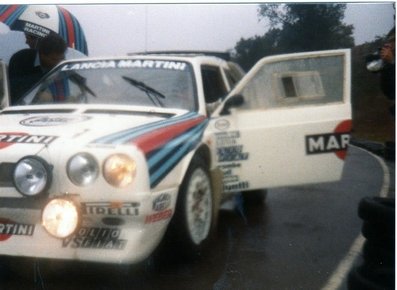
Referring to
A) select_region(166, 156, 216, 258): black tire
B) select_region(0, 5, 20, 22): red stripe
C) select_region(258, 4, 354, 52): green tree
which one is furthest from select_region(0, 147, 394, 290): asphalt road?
select_region(0, 5, 20, 22): red stripe

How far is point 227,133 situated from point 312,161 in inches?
26.3

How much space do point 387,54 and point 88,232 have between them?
7.24 ft

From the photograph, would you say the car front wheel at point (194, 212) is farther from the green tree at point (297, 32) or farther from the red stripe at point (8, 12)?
the red stripe at point (8, 12)

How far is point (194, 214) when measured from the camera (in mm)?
3410

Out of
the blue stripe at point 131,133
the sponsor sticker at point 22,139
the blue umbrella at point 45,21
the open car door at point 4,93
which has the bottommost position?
the blue stripe at point 131,133

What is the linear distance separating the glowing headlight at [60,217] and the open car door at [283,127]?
1.17 meters

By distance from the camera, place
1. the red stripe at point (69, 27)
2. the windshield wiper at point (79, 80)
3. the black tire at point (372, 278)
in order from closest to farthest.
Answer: the black tire at point (372, 278)
the red stripe at point (69, 27)
the windshield wiper at point (79, 80)

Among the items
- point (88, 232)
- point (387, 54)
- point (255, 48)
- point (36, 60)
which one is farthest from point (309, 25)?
point (36, 60)

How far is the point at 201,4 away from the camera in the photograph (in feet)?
11.0

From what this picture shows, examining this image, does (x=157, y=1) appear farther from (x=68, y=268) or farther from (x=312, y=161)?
(x=68, y=268)

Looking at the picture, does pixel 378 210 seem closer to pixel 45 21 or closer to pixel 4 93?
pixel 45 21

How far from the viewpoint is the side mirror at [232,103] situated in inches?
147

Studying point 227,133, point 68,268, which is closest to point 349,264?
point 227,133

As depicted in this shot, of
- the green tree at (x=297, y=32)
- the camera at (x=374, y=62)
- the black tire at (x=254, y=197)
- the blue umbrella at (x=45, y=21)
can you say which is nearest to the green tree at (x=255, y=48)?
the green tree at (x=297, y=32)
